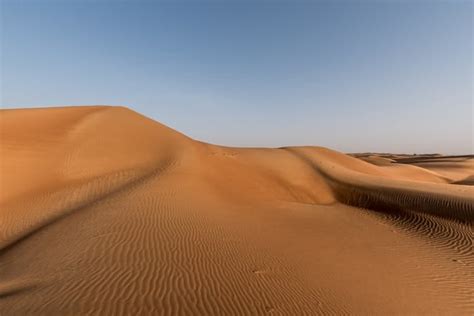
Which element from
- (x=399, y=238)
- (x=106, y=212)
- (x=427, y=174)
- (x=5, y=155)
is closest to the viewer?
(x=106, y=212)

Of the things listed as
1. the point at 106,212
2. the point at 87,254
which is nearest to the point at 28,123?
the point at 106,212

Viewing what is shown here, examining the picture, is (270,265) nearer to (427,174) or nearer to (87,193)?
(87,193)

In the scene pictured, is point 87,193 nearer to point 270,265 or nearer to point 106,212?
point 106,212

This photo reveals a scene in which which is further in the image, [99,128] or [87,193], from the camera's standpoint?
[99,128]

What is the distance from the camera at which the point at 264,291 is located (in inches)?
223

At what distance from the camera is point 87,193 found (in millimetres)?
12375

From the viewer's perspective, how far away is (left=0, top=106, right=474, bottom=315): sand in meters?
5.45

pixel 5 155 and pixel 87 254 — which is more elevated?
pixel 5 155

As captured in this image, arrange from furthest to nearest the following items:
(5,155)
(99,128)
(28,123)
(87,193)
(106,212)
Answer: (99,128) < (28,123) < (5,155) < (87,193) < (106,212)

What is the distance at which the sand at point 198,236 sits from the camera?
5449 millimetres

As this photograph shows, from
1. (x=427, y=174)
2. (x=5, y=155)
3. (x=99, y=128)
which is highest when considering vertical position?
(x=99, y=128)

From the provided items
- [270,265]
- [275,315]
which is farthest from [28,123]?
[275,315]

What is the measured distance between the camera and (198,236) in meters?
8.30

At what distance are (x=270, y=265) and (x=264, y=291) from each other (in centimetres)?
136
